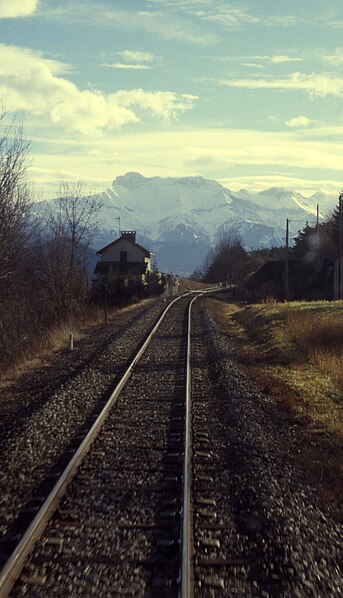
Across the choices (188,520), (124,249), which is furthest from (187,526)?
(124,249)

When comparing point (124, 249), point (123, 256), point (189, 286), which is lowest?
point (189, 286)

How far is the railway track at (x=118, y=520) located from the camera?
526 centimetres

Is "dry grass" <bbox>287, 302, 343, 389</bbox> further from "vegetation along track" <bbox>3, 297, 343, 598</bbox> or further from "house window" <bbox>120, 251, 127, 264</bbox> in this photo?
"house window" <bbox>120, 251, 127, 264</bbox>

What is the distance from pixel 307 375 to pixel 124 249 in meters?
78.3

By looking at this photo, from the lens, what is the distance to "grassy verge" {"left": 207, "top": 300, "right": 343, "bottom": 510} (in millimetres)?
9219

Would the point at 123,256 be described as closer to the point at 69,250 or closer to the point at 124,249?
the point at 124,249

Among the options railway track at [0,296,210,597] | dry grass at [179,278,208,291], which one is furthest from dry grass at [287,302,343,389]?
dry grass at [179,278,208,291]

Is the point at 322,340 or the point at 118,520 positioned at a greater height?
the point at 322,340

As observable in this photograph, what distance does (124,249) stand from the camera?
93.7 m

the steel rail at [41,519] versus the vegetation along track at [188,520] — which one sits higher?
the steel rail at [41,519]

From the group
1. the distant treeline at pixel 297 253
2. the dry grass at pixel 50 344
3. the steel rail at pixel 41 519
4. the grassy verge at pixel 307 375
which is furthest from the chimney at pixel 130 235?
the steel rail at pixel 41 519

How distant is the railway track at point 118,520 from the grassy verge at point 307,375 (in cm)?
175

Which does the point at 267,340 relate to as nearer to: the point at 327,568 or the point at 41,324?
the point at 41,324

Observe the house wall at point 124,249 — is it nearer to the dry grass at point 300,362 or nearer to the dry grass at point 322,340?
the dry grass at point 300,362
